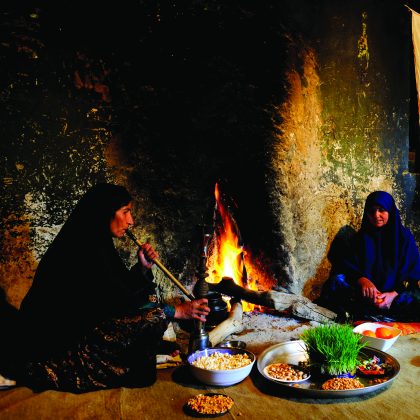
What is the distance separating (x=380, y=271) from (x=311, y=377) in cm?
240

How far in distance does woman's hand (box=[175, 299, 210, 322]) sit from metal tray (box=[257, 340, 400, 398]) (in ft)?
1.91

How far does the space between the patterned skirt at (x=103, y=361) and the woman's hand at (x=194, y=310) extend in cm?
33

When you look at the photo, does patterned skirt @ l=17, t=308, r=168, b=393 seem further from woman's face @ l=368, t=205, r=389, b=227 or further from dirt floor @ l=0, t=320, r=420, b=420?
woman's face @ l=368, t=205, r=389, b=227

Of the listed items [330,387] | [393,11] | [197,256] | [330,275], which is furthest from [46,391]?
[393,11]

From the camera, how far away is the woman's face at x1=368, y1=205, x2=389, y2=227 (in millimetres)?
4727

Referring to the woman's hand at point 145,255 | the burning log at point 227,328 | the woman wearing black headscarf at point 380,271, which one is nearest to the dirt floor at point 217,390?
the burning log at point 227,328

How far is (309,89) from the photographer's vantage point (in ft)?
16.1

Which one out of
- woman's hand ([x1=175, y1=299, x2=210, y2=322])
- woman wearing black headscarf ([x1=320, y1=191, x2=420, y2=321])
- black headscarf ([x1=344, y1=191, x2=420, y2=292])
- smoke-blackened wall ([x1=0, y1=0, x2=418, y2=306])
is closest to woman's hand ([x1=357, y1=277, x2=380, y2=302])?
woman wearing black headscarf ([x1=320, y1=191, x2=420, y2=321])

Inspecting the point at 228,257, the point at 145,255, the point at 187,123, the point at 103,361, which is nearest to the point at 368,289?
the point at 228,257

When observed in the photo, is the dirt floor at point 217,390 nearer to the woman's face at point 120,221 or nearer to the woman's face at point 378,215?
the woman's face at point 120,221

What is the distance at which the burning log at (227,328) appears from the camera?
148 inches

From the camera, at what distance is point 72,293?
3047 millimetres

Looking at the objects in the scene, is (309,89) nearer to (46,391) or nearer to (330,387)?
(330,387)

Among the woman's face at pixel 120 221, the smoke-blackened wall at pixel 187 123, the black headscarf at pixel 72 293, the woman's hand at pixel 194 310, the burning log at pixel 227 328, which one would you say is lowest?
the burning log at pixel 227 328
